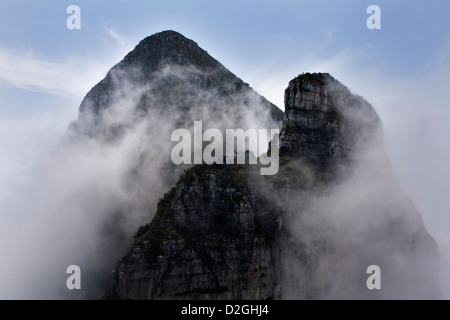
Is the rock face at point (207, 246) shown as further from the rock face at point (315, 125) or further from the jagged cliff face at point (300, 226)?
the rock face at point (315, 125)

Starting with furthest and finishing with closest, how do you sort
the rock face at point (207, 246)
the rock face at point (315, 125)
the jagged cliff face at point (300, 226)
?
1. the rock face at point (315, 125)
2. the jagged cliff face at point (300, 226)
3. the rock face at point (207, 246)

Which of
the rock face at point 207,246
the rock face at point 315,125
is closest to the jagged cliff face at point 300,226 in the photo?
the rock face at point 207,246

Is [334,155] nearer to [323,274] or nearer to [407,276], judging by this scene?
[323,274]

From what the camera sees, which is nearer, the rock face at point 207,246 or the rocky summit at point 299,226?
the rock face at point 207,246

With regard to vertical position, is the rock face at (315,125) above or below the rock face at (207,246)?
above

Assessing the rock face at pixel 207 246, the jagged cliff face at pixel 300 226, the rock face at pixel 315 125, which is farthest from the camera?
the rock face at pixel 315 125

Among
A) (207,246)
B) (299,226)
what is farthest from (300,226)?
(207,246)
